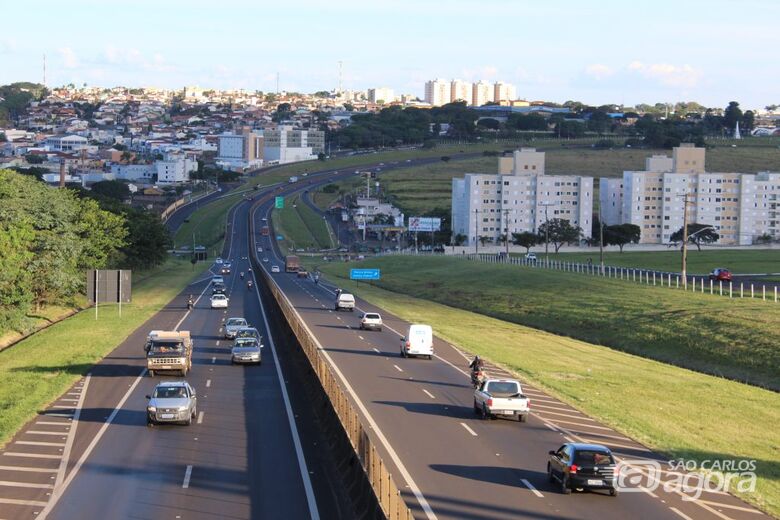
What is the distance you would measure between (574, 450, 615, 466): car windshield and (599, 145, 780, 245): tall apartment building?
504 ft

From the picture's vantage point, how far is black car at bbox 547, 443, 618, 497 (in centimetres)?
2581

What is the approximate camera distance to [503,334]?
71.6m

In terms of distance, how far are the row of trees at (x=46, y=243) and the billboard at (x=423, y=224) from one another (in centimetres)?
5746

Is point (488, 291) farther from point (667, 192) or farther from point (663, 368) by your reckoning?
point (667, 192)

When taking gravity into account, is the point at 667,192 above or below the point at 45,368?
above

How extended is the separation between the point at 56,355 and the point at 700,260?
8950 cm

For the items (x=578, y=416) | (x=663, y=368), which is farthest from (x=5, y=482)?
(x=663, y=368)

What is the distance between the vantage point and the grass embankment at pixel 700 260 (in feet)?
377

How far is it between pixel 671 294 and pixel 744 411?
124 ft

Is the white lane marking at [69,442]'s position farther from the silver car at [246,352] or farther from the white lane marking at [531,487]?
the white lane marking at [531,487]

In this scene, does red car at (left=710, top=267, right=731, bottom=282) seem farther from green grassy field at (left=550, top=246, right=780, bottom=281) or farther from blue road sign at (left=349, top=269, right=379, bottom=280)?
blue road sign at (left=349, top=269, right=379, bottom=280)

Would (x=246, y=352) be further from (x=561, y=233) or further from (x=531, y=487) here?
(x=561, y=233)

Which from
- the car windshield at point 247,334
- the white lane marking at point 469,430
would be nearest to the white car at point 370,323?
the car windshield at point 247,334

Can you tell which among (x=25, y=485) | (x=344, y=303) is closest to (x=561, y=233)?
(x=344, y=303)
